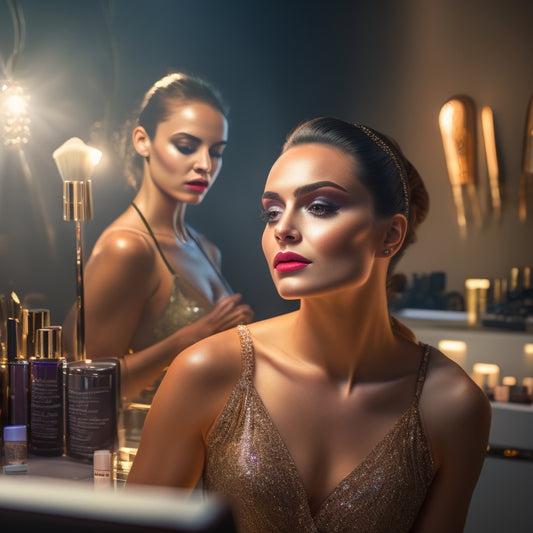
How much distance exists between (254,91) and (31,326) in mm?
719

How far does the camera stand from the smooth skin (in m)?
1.44

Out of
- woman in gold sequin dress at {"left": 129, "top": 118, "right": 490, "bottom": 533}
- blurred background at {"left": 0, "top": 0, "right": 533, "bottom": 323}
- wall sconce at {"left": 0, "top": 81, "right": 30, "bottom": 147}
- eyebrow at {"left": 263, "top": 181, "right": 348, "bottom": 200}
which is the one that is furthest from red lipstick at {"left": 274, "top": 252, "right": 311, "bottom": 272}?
wall sconce at {"left": 0, "top": 81, "right": 30, "bottom": 147}

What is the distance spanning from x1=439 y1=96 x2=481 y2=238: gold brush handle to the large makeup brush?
759 millimetres

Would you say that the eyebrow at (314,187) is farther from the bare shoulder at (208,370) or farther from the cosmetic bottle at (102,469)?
the cosmetic bottle at (102,469)

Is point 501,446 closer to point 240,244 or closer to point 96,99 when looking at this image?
point 240,244

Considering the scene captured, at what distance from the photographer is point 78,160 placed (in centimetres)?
152

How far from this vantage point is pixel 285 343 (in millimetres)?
1229

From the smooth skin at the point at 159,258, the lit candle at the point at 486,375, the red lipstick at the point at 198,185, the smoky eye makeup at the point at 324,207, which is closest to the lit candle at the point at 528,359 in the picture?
the lit candle at the point at 486,375

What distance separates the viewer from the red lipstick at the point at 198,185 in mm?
1446

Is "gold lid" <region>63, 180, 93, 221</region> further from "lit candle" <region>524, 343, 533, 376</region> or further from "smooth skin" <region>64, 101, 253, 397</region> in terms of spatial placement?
"lit candle" <region>524, 343, 533, 376</region>

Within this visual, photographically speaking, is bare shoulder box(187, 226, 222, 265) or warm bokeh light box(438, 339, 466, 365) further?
bare shoulder box(187, 226, 222, 265)

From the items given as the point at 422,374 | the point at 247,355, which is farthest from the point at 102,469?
the point at 422,374

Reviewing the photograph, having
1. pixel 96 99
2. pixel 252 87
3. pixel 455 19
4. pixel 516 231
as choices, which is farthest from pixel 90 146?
pixel 516 231

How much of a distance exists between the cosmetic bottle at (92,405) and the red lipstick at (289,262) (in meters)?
0.50
